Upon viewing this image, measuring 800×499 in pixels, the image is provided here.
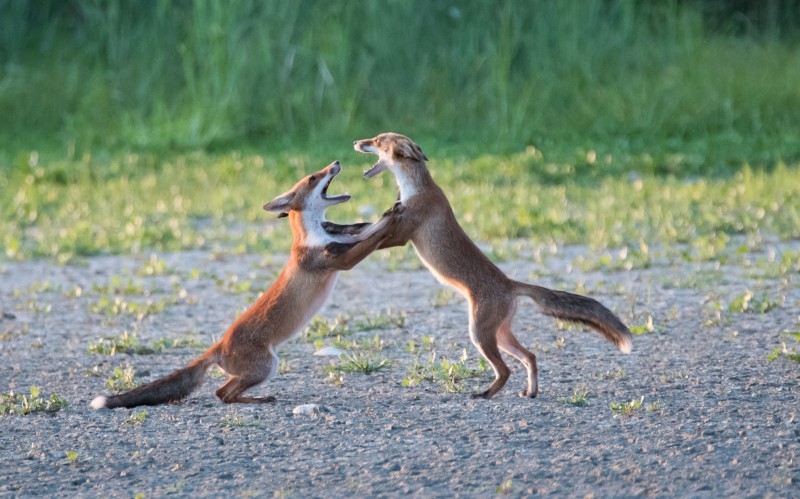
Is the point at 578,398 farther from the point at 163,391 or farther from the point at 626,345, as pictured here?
the point at 163,391

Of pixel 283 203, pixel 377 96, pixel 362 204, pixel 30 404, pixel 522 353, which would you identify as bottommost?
pixel 30 404

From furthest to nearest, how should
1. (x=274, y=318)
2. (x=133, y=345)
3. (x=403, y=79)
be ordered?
(x=403, y=79), (x=133, y=345), (x=274, y=318)

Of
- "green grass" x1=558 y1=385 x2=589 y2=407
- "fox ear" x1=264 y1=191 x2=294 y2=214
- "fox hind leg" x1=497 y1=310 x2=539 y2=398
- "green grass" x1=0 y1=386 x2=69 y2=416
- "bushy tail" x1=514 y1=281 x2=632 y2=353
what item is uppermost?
"fox ear" x1=264 y1=191 x2=294 y2=214

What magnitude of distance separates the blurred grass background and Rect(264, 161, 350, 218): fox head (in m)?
4.95

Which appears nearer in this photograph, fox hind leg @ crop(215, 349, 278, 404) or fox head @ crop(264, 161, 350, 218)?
fox hind leg @ crop(215, 349, 278, 404)

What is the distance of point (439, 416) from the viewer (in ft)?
15.0

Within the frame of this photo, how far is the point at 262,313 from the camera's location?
4949 millimetres

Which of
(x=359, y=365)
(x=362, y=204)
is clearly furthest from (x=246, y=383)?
(x=362, y=204)

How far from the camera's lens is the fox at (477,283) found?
4793 millimetres

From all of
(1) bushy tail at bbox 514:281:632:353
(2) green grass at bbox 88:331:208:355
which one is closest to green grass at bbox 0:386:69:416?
(2) green grass at bbox 88:331:208:355

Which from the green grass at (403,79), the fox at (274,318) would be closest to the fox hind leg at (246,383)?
the fox at (274,318)

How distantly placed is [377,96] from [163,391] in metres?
9.17

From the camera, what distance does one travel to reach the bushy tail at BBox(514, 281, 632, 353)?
479 centimetres

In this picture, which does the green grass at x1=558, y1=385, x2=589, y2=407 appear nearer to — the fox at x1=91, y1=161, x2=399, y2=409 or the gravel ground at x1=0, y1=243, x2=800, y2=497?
the gravel ground at x1=0, y1=243, x2=800, y2=497
